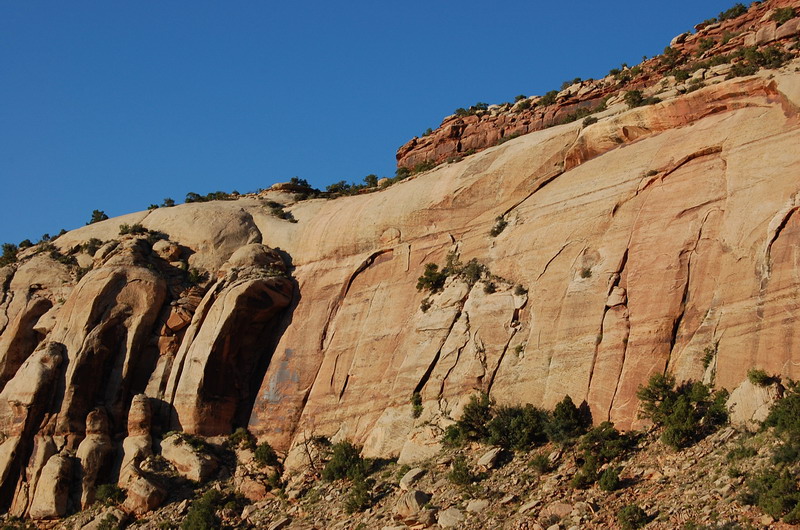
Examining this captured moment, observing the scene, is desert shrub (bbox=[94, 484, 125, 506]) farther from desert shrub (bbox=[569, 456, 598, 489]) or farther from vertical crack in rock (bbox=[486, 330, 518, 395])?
desert shrub (bbox=[569, 456, 598, 489])

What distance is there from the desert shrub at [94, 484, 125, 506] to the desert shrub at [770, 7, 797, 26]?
3607cm

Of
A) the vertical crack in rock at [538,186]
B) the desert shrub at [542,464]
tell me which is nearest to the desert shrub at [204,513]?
the desert shrub at [542,464]

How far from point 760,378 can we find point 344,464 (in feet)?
47.3

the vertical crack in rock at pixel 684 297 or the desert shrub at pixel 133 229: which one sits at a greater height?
the desert shrub at pixel 133 229

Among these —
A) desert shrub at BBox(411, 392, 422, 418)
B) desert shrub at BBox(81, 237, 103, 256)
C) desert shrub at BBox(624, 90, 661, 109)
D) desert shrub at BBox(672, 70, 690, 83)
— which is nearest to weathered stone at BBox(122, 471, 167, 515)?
desert shrub at BBox(411, 392, 422, 418)

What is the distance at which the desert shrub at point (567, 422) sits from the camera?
28391 mm

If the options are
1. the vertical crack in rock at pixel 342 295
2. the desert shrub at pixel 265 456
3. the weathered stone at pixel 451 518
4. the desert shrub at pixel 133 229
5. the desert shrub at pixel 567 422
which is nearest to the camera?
the weathered stone at pixel 451 518

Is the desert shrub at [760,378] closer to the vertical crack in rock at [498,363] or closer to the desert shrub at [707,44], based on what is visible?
the vertical crack in rock at [498,363]

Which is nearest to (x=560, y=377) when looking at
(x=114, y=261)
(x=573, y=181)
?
(x=573, y=181)

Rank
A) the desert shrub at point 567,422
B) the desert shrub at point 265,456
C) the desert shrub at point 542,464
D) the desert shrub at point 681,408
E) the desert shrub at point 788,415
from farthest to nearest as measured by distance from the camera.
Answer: the desert shrub at point 265,456
the desert shrub at point 567,422
the desert shrub at point 542,464
the desert shrub at point 681,408
the desert shrub at point 788,415

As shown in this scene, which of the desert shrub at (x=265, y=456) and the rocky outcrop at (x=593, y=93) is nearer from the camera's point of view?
the desert shrub at (x=265, y=456)

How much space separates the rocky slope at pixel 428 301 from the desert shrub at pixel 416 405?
233mm

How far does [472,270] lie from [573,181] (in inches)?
202

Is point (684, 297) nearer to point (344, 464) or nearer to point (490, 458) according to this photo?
point (490, 458)
